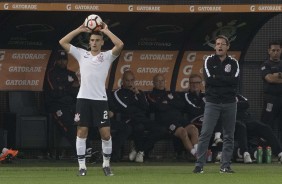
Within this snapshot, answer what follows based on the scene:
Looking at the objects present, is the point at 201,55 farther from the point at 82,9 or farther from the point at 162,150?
the point at 82,9

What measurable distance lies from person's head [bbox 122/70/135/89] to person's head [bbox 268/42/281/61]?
258 cm

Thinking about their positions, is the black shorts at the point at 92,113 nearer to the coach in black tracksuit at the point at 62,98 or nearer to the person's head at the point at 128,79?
the coach in black tracksuit at the point at 62,98

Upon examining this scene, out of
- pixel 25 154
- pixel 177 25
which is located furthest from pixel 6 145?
pixel 177 25

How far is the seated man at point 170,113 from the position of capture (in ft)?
57.5

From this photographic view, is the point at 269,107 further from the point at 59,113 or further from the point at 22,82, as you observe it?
the point at 22,82

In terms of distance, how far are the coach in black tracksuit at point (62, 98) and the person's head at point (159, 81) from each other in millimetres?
1550

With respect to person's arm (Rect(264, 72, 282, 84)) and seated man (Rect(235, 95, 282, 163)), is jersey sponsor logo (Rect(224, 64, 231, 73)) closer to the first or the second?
seated man (Rect(235, 95, 282, 163))

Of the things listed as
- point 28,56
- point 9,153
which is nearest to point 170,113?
point 28,56

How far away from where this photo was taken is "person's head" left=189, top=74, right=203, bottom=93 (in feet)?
59.3

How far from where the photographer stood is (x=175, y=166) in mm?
16484

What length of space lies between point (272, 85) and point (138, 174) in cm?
493

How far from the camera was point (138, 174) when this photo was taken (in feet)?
47.0

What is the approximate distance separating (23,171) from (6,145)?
226 centimetres

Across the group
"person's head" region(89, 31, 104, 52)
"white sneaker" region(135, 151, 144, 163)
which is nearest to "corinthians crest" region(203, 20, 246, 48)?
"white sneaker" region(135, 151, 144, 163)
